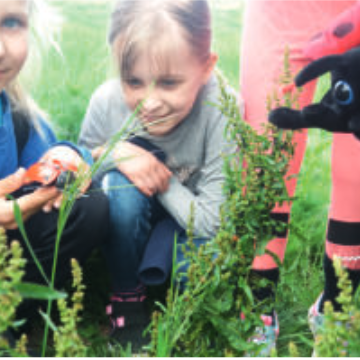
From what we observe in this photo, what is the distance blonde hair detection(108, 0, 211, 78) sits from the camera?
165 centimetres

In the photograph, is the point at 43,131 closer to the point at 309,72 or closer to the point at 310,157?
the point at 309,72

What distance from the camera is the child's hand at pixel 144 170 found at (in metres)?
1.77

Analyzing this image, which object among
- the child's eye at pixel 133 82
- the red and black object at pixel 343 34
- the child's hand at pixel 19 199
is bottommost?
the child's hand at pixel 19 199

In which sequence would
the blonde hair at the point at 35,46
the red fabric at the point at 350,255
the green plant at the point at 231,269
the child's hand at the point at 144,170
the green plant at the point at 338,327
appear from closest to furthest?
the green plant at the point at 338,327
the green plant at the point at 231,269
the red fabric at the point at 350,255
the blonde hair at the point at 35,46
the child's hand at the point at 144,170

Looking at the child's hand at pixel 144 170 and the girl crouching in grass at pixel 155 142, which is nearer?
the girl crouching in grass at pixel 155 142

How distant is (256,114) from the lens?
1.60 meters

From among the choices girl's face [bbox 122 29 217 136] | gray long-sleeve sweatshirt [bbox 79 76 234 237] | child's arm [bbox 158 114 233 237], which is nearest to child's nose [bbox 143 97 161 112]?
girl's face [bbox 122 29 217 136]

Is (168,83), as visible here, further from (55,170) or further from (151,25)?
(55,170)

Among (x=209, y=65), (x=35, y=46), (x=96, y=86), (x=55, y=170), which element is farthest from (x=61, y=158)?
(x=96, y=86)

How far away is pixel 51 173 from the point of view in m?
1.48

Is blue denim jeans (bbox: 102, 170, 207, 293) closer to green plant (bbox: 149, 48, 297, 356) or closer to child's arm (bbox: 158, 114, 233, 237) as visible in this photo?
child's arm (bbox: 158, 114, 233, 237)

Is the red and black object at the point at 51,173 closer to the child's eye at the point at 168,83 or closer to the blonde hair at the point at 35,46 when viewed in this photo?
the blonde hair at the point at 35,46

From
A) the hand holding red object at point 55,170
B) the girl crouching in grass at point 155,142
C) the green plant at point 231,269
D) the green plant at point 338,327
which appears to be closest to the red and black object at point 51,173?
the hand holding red object at point 55,170

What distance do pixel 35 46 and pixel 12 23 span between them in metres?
0.23
